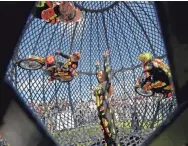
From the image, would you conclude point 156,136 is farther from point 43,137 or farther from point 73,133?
point 73,133

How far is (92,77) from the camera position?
16.6 meters

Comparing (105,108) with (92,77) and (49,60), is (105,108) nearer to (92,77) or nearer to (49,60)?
(49,60)

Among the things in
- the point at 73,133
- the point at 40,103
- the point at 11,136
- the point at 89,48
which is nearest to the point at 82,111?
the point at 73,133

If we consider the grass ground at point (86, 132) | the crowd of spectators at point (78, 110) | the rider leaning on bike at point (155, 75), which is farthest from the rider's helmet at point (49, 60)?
the crowd of spectators at point (78, 110)

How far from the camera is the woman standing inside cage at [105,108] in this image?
22.3 feet

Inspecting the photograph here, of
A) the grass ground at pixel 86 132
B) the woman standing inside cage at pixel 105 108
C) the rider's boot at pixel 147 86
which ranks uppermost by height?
the woman standing inside cage at pixel 105 108

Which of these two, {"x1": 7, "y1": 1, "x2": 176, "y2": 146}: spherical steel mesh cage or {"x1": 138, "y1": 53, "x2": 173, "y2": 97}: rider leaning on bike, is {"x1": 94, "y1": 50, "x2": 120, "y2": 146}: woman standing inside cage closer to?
{"x1": 138, "y1": 53, "x2": 173, "y2": 97}: rider leaning on bike

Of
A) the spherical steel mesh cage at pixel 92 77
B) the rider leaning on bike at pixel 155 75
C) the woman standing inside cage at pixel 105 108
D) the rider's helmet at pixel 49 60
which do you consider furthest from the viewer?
the spherical steel mesh cage at pixel 92 77

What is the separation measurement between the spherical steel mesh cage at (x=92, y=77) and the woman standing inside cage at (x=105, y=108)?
245 inches

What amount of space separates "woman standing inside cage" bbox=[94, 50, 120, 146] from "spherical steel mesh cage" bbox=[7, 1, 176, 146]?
6.22 metres

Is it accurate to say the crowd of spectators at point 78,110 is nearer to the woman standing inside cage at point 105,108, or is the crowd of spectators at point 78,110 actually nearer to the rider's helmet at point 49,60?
the rider's helmet at point 49,60

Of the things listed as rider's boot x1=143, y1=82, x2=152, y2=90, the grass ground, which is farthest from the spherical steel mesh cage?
rider's boot x1=143, y1=82, x2=152, y2=90

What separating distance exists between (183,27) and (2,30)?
→ 1882 mm

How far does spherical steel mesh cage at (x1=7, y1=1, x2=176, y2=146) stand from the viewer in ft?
45.4
